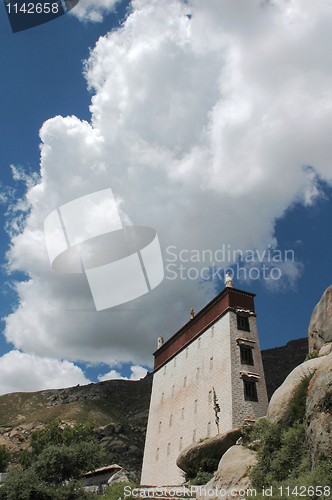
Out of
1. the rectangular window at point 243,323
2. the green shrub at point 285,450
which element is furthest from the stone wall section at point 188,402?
the green shrub at point 285,450

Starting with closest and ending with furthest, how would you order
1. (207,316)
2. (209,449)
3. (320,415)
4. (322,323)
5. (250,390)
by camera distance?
(320,415) → (322,323) → (209,449) → (250,390) → (207,316)

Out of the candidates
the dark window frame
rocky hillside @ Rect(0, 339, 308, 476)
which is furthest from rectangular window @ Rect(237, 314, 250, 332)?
rocky hillside @ Rect(0, 339, 308, 476)

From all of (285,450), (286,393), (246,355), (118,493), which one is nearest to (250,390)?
(246,355)

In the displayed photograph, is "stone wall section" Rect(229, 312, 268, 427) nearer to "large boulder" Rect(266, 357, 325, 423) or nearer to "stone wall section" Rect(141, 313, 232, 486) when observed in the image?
"stone wall section" Rect(141, 313, 232, 486)

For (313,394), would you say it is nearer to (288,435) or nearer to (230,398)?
(288,435)

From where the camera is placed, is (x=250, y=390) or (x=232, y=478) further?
(x=250, y=390)

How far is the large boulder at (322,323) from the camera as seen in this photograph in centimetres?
1714

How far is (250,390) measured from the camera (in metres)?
25.3

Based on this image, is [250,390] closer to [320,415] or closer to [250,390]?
[250,390]

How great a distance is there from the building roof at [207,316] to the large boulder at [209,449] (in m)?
10.8

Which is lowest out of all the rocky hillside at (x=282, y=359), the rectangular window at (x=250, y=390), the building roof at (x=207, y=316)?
the rectangular window at (x=250, y=390)

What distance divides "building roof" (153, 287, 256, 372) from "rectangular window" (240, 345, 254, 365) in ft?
11.6

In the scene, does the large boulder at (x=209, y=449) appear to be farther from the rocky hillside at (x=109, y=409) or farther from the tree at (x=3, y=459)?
the tree at (x=3, y=459)

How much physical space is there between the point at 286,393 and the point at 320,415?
4.51 meters
